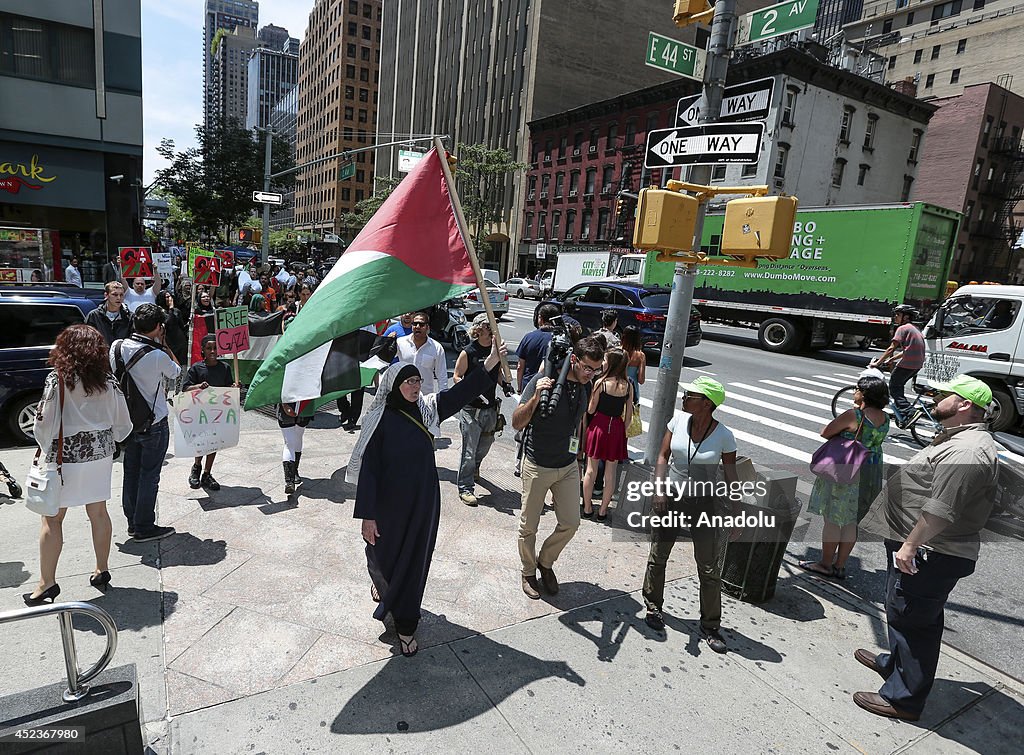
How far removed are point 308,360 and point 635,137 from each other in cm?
4253

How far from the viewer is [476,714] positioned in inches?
128

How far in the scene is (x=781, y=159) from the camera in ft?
111

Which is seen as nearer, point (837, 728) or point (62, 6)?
point (837, 728)

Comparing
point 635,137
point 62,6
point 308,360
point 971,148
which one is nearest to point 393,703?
point 308,360

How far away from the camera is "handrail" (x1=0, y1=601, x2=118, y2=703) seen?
2238mm

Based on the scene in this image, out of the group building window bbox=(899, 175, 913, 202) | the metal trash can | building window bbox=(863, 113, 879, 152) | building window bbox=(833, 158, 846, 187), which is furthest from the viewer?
building window bbox=(899, 175, 913, 202)

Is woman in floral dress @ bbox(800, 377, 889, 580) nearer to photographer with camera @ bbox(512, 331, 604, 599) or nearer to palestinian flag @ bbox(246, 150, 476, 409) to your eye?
photographer with camera @ bbox(512, 331, 604, 599)

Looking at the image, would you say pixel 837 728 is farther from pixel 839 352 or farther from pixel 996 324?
pixel 839 352

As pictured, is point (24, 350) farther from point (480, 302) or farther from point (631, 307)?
point (480, 302)

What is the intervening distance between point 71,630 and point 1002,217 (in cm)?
6434

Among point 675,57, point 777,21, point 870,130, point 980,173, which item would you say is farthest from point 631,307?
point 980,173

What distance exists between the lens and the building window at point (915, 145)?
39969mm

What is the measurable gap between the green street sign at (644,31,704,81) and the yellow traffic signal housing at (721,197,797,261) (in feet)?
4.82

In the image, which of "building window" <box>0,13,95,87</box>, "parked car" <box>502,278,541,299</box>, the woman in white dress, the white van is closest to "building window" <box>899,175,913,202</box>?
"parked car" <box>502,278,541,299</box>
